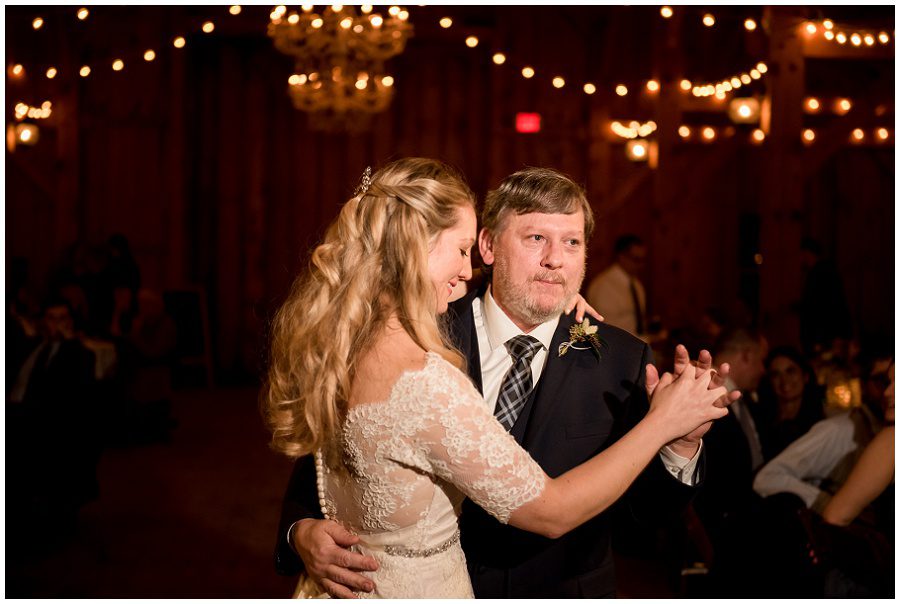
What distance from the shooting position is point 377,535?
1.78 metres

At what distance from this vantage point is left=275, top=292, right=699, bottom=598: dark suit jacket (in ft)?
6.45

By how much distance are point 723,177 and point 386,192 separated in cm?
926

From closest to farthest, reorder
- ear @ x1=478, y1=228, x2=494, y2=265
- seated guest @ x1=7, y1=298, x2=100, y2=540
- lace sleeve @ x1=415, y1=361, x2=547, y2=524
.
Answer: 1. lace sleeve @ x1=415, y1=361, x2=547, y2=524
2. ear @ x1=478, y1=228, x2=494, y2=265
3. seated guest @ x1=7, y1=298, x2=100, y2=540

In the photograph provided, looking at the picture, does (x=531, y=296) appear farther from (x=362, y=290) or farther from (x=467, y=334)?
(x=362, y=290)

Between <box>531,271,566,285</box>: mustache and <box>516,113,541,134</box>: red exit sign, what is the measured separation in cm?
785

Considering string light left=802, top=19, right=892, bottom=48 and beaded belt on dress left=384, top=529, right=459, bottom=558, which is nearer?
beaded belt on dress left=384, top=529, right=459, bottom=558

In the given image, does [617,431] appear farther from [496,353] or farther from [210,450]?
[210,450]

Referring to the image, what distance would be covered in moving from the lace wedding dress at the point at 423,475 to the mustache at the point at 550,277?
53 centimetres

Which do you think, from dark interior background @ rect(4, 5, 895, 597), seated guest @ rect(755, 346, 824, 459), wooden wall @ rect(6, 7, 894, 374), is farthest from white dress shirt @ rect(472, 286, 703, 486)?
wooden wall @ rect(6, 7, 894, 374)

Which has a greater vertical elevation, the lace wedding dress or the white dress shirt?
the white dress shirt

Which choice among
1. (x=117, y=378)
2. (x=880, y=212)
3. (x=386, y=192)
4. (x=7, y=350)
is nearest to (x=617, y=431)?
(x=386, y=192)

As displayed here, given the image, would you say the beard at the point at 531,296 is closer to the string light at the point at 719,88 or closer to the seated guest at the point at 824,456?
the seated guest at the point at 824,456

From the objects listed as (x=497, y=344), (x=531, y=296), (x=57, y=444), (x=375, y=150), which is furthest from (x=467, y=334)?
(x=375, y=150)

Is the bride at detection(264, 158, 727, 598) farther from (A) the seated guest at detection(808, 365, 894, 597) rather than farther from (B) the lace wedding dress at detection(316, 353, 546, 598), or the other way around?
(A) the seated guest at detection(808, 365, 894, 597)
